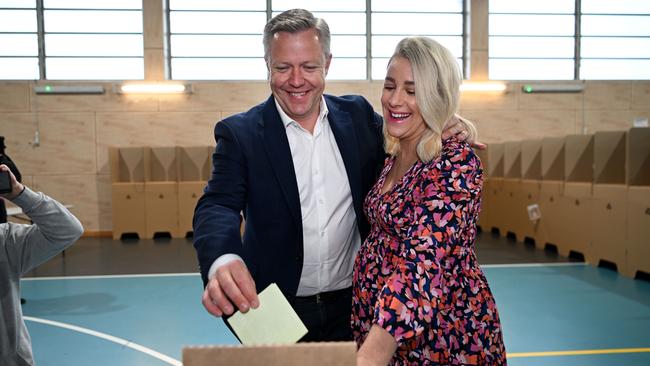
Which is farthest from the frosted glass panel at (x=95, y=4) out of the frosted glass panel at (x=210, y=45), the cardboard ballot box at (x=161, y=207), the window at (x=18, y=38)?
the cardboard ballot box at (x=161, y=207)

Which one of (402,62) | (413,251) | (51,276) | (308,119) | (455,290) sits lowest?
(51,276)

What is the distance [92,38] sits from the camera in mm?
11570

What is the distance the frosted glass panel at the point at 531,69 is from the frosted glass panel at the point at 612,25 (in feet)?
3.11

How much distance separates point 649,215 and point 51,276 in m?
7.28

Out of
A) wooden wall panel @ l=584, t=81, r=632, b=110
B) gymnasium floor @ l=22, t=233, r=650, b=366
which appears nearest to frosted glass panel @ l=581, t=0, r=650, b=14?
wooden wall panel @ l=584, t=81, r=632, b=110

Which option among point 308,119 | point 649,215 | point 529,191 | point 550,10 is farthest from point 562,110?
point 308,119

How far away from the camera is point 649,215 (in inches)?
231

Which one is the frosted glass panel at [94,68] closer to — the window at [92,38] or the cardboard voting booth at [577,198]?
the window at [92,38]

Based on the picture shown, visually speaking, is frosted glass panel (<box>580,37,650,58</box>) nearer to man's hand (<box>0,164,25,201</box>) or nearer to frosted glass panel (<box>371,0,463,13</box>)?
frosted glass panel (<box>371,0,463,13</box>)

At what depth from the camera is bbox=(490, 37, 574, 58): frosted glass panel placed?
12375 mm

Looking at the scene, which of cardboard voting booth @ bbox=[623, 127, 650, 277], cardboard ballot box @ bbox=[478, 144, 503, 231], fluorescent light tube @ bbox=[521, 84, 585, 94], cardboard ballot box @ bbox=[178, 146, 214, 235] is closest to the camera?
cardboard voting booth @ bbox=[623, 127, 650, 277]

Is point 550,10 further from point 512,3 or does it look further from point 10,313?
point 10,313

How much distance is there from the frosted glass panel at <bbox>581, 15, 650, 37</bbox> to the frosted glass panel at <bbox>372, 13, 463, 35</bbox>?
10.3ft

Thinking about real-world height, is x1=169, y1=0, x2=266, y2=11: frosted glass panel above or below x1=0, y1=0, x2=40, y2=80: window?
above
